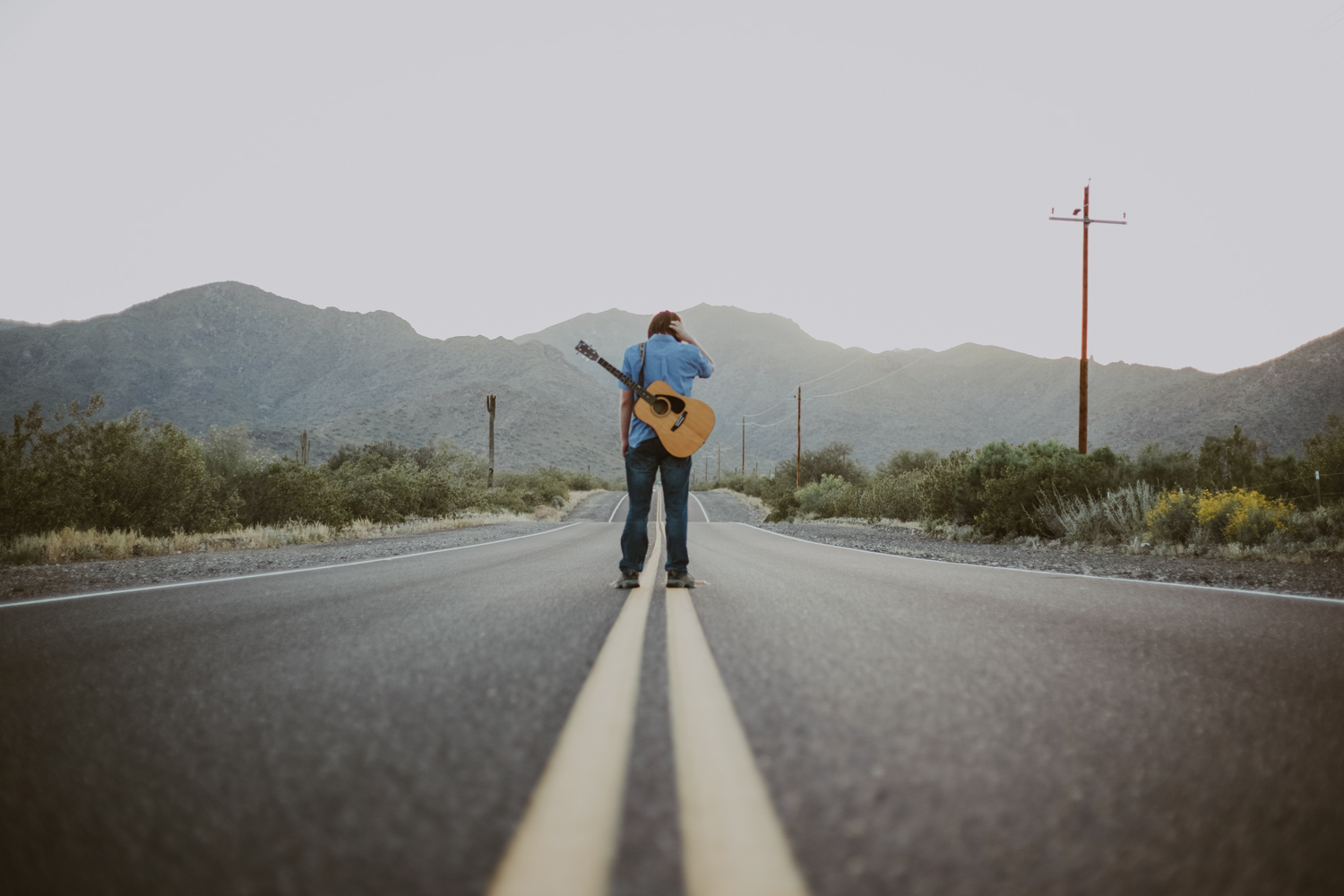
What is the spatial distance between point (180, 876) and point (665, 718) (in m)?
1.11

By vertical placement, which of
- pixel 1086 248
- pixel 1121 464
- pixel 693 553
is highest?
pixel 1086 248

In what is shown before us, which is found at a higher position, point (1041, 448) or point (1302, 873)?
point (1041, 448)

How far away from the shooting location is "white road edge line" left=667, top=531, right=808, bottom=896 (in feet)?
3.67

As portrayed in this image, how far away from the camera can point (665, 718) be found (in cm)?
195

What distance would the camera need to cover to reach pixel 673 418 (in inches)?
207

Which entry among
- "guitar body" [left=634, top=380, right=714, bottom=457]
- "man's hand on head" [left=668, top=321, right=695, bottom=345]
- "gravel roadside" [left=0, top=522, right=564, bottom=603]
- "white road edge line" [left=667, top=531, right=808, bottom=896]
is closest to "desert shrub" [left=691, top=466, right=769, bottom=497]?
"gravel roadside" [left=0, top=522, right=564, bottom=603]

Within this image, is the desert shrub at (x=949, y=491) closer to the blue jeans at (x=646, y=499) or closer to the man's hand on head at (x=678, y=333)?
the man's hand on head at (x=678, y=333)

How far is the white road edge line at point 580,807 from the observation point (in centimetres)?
112

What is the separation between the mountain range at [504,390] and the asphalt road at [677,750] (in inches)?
2429

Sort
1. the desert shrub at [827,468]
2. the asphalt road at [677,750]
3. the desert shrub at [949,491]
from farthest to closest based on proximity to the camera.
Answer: the desert shrub at [827,468], the desert shrub at [949,491], the asphalt road at [677,750]

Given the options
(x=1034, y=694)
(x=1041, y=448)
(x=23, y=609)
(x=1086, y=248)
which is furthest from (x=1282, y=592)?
(x=1086, y=248)

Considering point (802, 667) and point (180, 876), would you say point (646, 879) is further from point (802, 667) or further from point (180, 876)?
point (802, 667)

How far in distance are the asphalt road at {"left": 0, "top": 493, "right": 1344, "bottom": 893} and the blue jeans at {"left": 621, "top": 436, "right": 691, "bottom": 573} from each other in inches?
49.0

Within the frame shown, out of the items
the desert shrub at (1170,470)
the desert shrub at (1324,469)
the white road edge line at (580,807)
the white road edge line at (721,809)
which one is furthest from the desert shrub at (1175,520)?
the white road edge line at (580,807)
